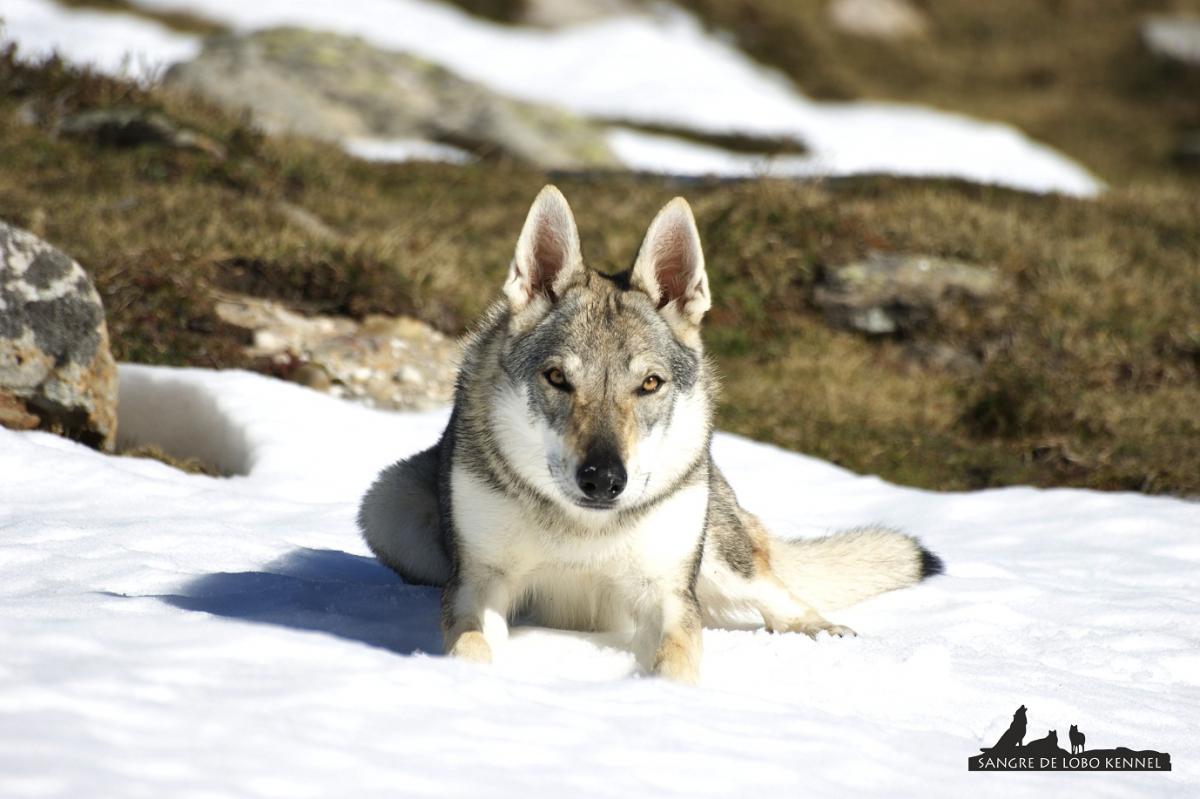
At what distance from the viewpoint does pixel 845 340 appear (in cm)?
1196

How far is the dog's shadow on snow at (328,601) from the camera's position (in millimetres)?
4414

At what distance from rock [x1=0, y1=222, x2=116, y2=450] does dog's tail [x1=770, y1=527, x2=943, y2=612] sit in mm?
4062

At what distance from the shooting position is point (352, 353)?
905 cm

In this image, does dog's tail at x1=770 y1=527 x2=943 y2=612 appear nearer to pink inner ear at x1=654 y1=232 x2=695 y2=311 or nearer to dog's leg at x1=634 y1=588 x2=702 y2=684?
dog's leg at x1=634 y1=588 x2=702 y2=684

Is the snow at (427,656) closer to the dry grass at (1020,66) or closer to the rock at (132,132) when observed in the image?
the rock at (132,132)

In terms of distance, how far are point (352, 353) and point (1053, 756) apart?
20.8 feet

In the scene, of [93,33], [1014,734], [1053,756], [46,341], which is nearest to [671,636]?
[1014,734]

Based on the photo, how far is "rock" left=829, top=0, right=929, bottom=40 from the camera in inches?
1628

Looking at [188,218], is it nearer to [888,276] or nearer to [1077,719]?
[888,276]

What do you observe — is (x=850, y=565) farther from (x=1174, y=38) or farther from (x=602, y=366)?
(x=1174, y=38)

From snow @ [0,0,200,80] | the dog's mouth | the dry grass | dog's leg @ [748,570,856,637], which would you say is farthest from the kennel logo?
the dry grass

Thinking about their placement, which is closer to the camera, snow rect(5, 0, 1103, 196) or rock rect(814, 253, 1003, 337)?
rock rect(814, 253, 1003, 337)

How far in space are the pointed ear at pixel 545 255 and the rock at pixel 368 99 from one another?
1540 centimetres

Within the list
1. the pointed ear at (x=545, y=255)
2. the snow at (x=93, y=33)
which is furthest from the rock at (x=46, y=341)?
the snow at (x=93, y=33)
